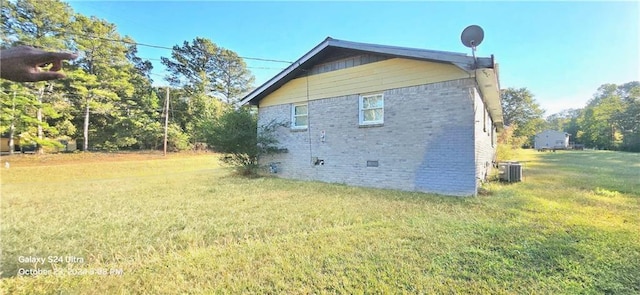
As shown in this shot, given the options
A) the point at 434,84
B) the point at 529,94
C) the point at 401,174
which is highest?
the point at 529,94

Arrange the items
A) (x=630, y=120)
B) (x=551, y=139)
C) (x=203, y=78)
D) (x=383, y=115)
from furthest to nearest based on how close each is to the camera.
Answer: (x=551, y=139) → (x=630, y=120) → (x=203, y=78) → (x=383, y=115)

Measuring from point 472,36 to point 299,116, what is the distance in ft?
20.6

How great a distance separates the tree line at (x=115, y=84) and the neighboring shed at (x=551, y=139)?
59620mm

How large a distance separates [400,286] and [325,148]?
7.19 metres

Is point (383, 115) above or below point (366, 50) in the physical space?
below

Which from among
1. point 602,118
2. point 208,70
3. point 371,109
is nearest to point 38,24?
point 208,70

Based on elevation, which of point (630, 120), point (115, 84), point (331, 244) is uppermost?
point (115, 84)

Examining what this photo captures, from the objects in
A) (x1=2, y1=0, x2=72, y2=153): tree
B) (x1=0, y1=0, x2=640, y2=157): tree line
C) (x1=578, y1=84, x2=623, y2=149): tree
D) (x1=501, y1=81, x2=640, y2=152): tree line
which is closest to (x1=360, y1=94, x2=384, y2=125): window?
(x1=0, y1=0, x2=640, y2=157): tree line

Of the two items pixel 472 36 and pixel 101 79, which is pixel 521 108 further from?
pixel 101 79

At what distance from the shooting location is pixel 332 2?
927 centimetres

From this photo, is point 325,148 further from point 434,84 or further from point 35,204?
point 35,204

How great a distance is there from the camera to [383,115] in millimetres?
8227

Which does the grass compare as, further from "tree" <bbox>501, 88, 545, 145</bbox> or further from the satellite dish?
"tree" <bbox>501, 88, 545, 145</bbox>

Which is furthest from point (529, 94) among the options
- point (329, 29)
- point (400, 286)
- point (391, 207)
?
point (400, 286)
